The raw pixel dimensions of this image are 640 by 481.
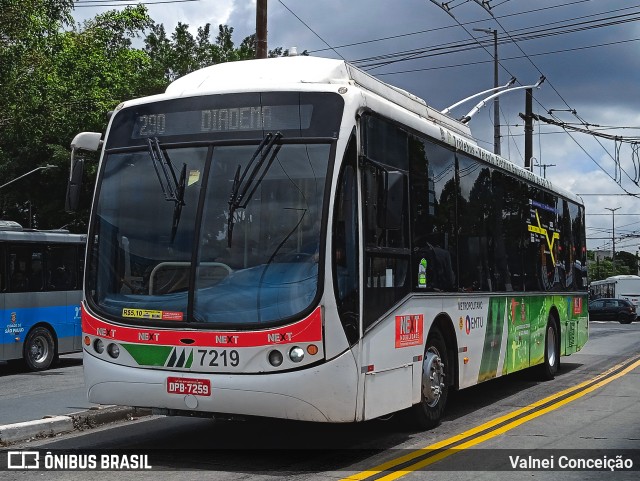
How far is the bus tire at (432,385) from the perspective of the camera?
996 cm

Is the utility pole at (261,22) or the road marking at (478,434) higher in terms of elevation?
the utility pole at (261,22)

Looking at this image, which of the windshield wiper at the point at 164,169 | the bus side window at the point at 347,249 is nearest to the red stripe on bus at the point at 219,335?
the bus side window at the point at 347,249

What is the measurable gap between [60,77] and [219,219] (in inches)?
922

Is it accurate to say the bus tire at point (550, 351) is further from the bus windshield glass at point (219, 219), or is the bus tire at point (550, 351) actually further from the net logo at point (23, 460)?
the net logo at point (23, 460)

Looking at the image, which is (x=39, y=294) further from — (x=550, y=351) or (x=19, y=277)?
(x=550, y=351)

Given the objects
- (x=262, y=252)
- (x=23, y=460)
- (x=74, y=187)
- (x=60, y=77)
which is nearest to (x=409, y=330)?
(x=262, y=252)

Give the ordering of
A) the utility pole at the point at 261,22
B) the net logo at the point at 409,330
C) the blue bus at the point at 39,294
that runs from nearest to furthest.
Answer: the net logo at the point at 409,330, the blue bus at the point at 39,294, the utility pole at the point at 261,22

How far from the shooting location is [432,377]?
33.3ft

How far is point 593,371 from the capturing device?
18250mm

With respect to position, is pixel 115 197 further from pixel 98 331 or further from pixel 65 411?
pixel 65 411

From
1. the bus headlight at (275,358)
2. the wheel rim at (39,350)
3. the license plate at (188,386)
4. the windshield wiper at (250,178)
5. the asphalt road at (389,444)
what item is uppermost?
the windshield wiper at (250,178)

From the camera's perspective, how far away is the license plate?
26.4 feet

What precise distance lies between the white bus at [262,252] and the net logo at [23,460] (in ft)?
2.70

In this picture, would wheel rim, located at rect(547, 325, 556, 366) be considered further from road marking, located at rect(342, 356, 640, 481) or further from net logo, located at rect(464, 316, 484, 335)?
net logo, located at rect(464, 316, 484, 335)
